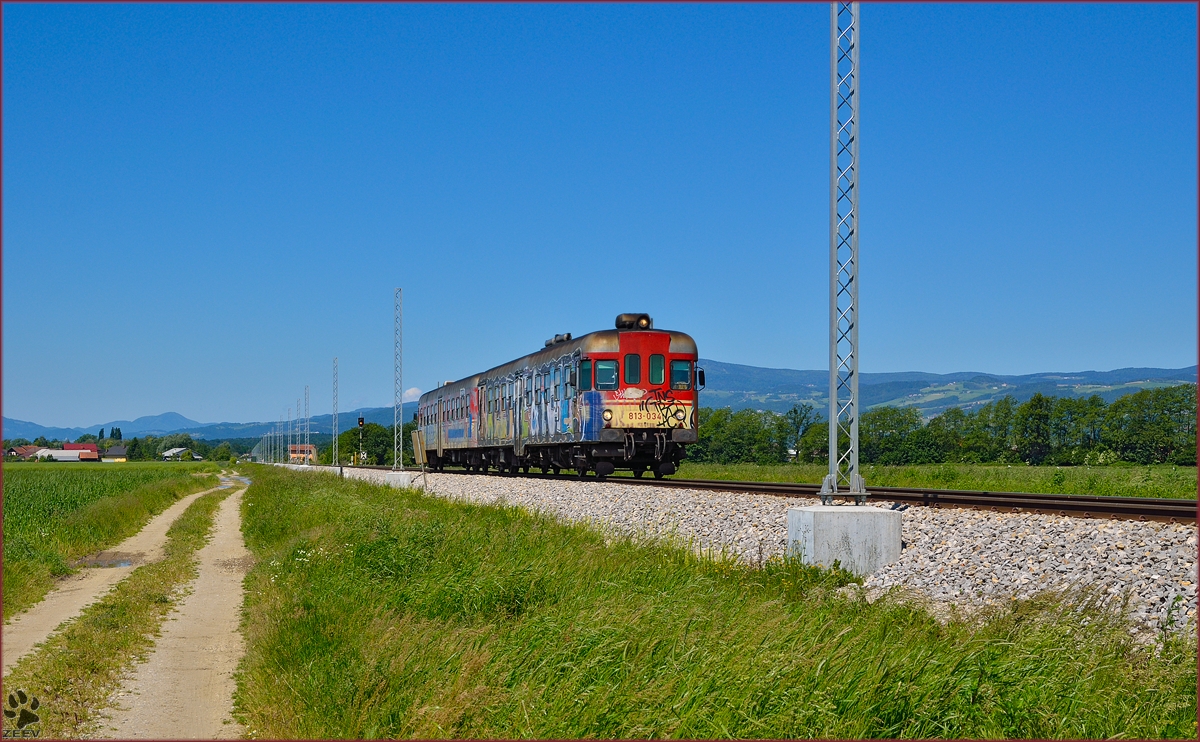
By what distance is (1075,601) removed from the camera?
916 centimetres

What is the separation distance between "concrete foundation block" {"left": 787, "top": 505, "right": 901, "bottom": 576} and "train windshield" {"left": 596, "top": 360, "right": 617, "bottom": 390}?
13818mm

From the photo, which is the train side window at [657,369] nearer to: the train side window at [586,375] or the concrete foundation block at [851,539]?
A: the train side window at [586,375]

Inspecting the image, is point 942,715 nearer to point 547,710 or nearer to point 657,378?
point 547,710

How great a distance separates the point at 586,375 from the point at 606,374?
19.0 inches

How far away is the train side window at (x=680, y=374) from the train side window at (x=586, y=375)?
83.7 inches

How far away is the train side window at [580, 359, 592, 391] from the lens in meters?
25.7

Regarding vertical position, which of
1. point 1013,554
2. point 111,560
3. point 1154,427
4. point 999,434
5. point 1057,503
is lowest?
point 111,560

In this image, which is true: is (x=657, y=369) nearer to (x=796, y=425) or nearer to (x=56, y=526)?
(x=56, y=526)

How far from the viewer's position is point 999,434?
63469mm

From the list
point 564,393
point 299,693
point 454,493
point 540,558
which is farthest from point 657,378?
point 299,693

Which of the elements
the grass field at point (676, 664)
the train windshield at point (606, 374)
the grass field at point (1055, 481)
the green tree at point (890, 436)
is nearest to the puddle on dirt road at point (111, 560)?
the grass field at point (676, 664)

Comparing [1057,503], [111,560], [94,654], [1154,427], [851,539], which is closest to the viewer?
[94,654]

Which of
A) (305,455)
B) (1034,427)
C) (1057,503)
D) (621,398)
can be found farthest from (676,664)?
(305,455)

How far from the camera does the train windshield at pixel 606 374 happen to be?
25.8 metres
